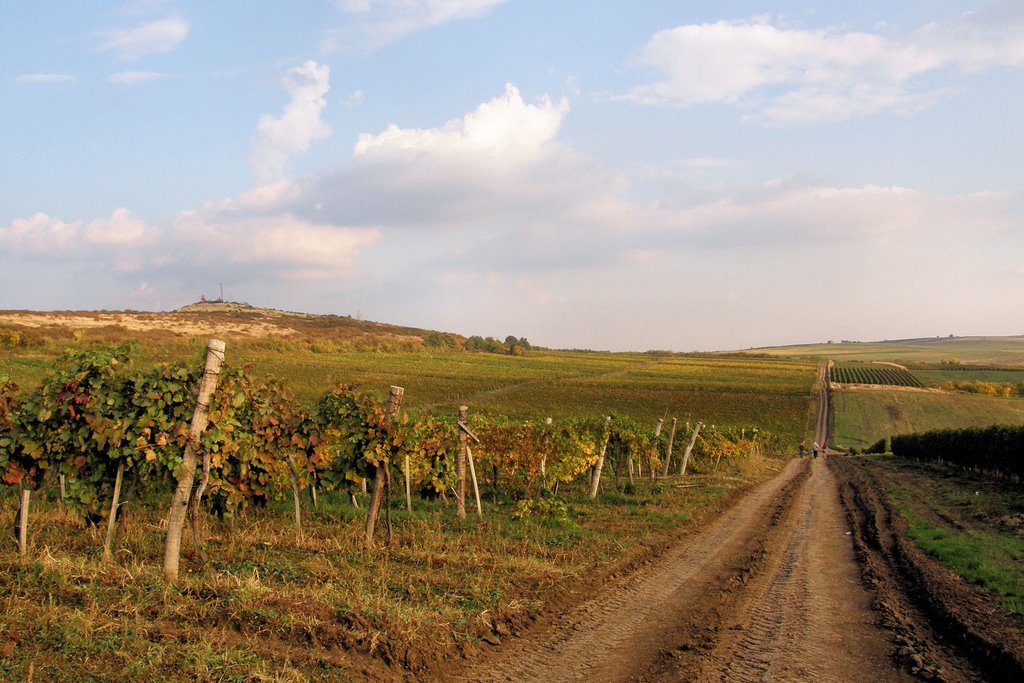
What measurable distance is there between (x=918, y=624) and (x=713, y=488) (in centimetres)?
1325

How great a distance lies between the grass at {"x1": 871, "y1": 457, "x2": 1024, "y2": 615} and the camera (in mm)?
9320

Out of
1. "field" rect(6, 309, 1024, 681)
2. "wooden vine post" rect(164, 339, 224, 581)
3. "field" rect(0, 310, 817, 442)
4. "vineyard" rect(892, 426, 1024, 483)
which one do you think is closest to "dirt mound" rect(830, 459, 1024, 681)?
"field" rect(6, 309, 1024, 681)

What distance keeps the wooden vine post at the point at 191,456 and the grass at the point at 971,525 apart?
31.8ft

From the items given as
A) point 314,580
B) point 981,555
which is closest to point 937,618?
point 981,555

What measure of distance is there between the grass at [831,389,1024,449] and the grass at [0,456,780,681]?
5748cm

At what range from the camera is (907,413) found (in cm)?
7256

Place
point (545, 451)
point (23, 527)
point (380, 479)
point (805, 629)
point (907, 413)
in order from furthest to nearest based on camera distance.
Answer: point (907, 413), point (545, 451), point (380, 479), point (23, 527), point (805, 629)

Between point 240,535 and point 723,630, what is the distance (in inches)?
260

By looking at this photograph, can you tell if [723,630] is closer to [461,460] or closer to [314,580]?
[314,580]

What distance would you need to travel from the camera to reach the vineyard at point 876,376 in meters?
106

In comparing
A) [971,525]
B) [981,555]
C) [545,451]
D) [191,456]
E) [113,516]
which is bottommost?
[971,525]

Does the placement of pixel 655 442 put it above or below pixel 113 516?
below

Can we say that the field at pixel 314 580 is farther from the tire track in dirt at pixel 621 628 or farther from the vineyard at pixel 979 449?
the vineyard at pixel 979 449

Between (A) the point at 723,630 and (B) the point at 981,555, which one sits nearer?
(A) the point at 723,630
